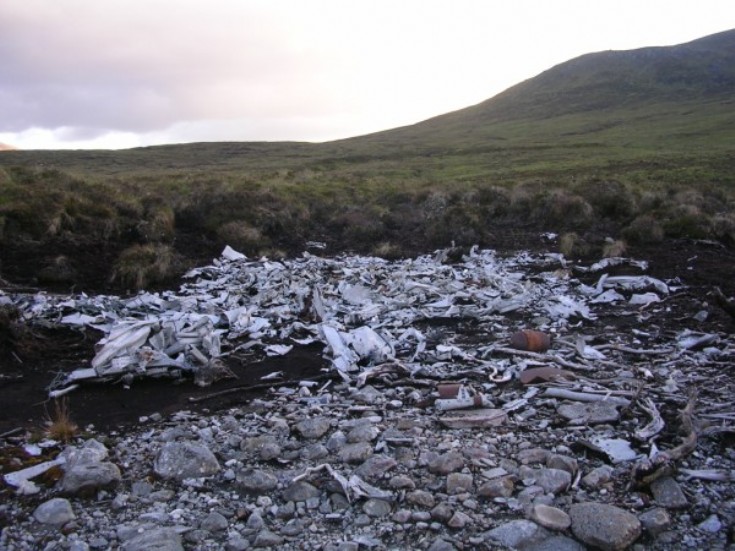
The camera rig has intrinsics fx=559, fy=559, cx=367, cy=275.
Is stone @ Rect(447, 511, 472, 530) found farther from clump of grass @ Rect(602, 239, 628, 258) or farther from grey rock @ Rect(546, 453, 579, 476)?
clump of grass @ Rect(602, 239, 628, 258)

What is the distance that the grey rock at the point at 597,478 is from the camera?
159 inches

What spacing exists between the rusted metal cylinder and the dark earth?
824 mm

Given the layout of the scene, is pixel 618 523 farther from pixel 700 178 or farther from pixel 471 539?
pixel 700 178

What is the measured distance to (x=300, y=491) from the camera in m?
4.13

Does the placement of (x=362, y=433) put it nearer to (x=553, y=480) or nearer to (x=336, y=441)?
(x=336, y=441)

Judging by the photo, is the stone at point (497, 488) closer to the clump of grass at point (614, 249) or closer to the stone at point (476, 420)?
the stone at point (476, 420)

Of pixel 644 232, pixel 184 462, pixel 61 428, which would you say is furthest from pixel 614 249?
pixel 61 428

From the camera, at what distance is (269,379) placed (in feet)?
22.4

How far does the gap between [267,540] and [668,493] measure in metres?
2.74

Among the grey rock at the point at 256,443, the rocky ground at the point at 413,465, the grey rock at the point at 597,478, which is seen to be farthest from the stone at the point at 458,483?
the grey rock at the point at 256,443

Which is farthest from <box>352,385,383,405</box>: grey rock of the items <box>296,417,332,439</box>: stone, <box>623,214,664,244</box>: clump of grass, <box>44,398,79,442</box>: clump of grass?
<box>623,214,664,244</box>: clump of grass

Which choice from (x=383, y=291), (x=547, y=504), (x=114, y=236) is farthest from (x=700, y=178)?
(x=547, y=504)

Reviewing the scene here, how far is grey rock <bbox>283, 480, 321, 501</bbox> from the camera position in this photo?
161 inches

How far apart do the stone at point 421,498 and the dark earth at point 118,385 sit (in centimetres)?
269
